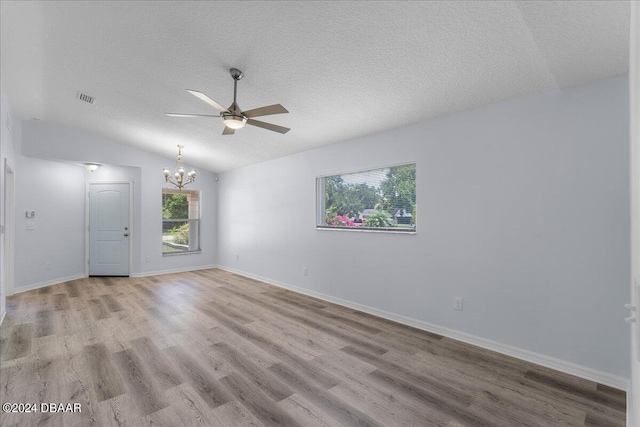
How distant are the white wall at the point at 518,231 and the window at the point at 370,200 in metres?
0.14

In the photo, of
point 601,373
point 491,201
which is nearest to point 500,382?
Result: point 601,373

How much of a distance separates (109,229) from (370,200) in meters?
5.78

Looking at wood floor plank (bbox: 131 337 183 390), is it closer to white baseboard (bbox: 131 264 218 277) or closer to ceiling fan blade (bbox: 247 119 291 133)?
ceiling fan blade (bbox: 247 119 291 133)

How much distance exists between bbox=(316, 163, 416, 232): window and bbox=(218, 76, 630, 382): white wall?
0.47ft

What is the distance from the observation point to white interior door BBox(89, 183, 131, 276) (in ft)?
21.0

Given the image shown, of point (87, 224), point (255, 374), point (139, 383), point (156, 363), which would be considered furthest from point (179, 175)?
point (255, 374)

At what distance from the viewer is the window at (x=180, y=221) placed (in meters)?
6.86

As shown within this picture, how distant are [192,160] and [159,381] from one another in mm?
5232

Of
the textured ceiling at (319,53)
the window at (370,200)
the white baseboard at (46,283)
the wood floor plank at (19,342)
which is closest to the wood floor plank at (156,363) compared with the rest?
the wood floor plank at (19,342)

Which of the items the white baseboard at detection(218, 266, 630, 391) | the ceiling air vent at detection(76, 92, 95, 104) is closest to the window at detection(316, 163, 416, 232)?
the white baseboard at detection(218, 266, 630, 391)

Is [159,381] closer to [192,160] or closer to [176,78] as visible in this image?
[176,78]

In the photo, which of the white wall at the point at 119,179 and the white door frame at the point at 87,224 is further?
the white door frame at the point at 87,224

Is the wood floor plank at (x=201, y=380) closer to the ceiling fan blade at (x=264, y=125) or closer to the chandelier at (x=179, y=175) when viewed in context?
the ceiling fan blade at (x=264, y=125)

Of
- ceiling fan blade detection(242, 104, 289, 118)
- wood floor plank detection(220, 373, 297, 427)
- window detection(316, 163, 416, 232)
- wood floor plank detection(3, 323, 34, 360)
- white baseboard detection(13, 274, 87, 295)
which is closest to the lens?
wood floor plank detection(220, 373, 297, 427)
